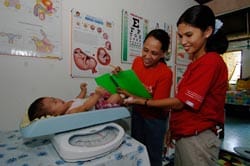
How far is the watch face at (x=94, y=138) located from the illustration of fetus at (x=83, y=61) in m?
0.67

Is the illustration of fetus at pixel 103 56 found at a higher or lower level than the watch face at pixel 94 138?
higher

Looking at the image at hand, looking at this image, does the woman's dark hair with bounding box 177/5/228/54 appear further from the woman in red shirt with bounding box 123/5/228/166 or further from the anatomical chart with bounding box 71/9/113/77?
the anatomical chart with bounding box 71/9/113/77

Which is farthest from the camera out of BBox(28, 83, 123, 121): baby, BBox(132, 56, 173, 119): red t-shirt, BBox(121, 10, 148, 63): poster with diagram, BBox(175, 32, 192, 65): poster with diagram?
BBox(175, 32, 192, 65): poster with diagram

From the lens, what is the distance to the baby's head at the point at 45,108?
0.87 metres

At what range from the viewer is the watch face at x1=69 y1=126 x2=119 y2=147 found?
684mm

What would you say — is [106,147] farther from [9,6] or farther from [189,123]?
[9,6]

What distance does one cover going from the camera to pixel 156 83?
114 centimetres

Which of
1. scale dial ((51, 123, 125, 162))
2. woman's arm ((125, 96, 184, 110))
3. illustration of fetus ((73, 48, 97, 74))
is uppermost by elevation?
illustration of fetus ((73, 48, 97, 74))

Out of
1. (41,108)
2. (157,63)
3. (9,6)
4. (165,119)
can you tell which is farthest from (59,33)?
(165,119)

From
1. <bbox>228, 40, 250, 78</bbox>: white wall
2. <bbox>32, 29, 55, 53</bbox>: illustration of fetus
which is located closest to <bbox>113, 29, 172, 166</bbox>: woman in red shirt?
<bbox>32, 29, 55, 53</bbox>: illustration of fetus

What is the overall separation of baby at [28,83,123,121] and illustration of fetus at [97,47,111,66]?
439 mm

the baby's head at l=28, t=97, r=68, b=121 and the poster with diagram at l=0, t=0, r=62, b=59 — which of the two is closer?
the baby's head at l=28, t=97, r=68, b=121

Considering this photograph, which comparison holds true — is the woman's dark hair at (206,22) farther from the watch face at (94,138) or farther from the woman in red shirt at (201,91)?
the watch face at (94,138)

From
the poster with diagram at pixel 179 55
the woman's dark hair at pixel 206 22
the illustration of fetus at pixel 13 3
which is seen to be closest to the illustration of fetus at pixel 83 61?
the illustration of fetus at pixel 13 3
